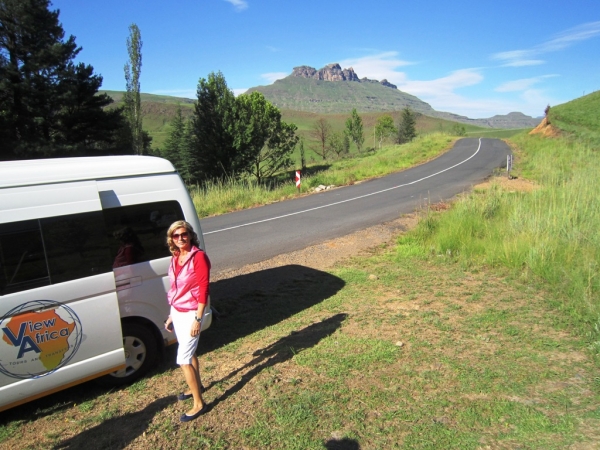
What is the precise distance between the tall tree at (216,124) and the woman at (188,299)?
30.8 meters

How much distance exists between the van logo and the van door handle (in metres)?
0.46

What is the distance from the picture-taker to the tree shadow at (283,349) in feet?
13.2

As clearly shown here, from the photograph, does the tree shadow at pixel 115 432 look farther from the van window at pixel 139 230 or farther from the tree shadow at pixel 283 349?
the van window at pixel 139 230

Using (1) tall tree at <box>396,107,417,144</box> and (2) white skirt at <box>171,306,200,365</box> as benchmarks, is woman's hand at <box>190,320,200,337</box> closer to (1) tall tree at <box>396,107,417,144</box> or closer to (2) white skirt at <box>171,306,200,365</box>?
(2) white skirt at <box>171,306,200,365</box>

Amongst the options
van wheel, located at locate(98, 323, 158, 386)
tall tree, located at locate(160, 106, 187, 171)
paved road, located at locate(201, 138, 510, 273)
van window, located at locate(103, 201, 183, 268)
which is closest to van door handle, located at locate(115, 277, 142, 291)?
van window, located at locate(103, 201, 183, 268)

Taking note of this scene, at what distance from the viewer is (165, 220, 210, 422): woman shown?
3438 mm

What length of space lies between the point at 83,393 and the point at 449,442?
3.35 meters

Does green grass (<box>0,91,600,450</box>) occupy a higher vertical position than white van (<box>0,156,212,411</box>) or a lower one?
lower

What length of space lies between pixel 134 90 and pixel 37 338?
36.0 metres

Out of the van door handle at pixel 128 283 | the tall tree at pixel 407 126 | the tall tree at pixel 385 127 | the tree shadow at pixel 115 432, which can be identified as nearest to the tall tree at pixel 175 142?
the tall tree at pixel 385 127

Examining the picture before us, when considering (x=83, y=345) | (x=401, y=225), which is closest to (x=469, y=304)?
(x=83, y=345)

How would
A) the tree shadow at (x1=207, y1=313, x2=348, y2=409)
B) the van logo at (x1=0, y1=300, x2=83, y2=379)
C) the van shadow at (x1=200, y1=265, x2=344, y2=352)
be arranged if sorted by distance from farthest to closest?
the van shadow at (x1=200, y1=265, x2=344, y2=352), the tree shadow at (x1=207, y1=313, x2=348, y2=409), the van logo at (x1=0, y1=300, x2=83, y2=379)

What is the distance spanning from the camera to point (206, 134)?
34.1 meters

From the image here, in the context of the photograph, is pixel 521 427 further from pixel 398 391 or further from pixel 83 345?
pixel 83 345
